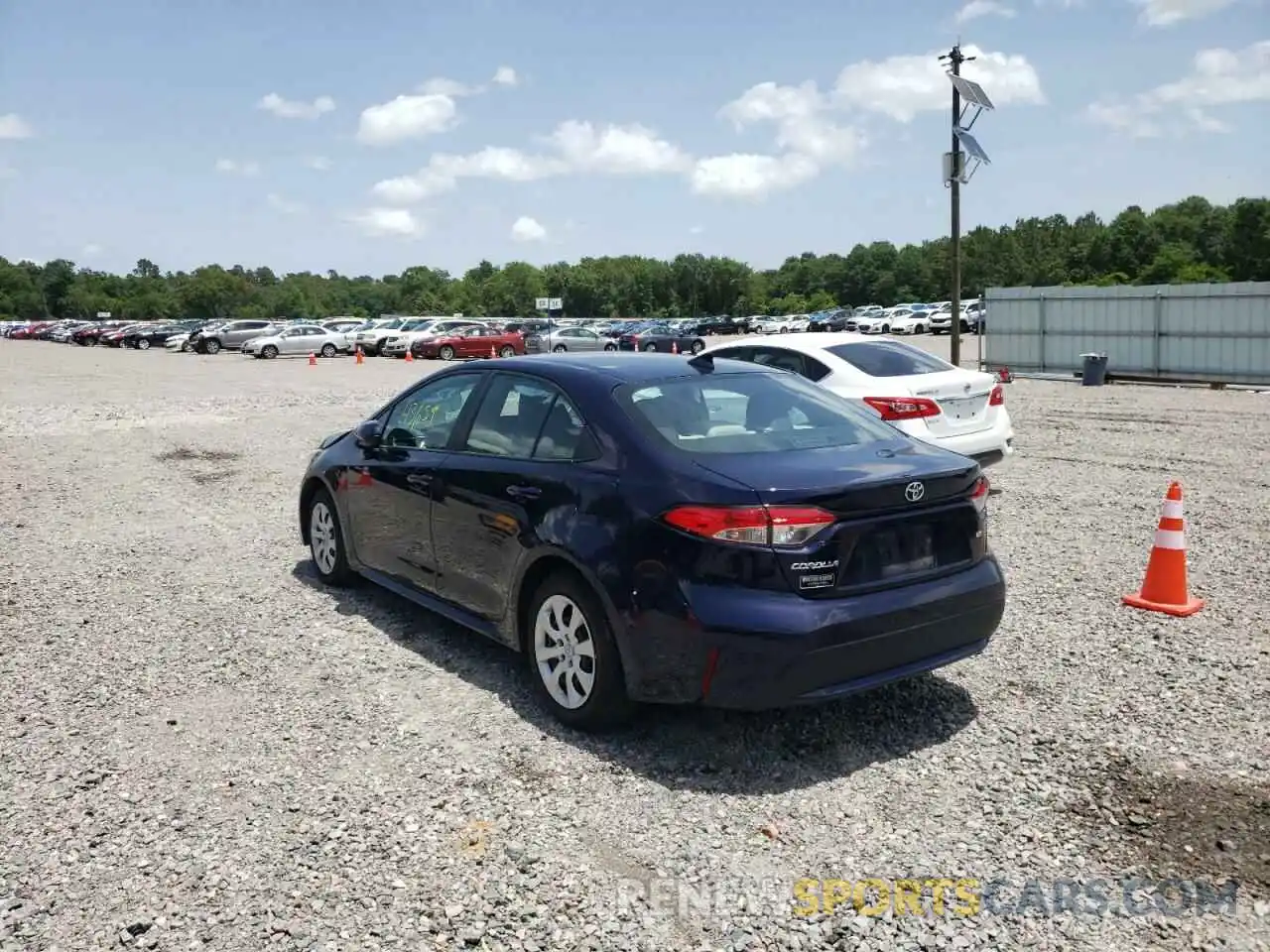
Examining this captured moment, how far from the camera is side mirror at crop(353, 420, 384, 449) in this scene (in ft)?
20.3

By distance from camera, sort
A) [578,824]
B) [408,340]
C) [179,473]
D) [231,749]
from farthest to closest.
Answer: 1. [408,340]
2. [179,473]
3. [231,749]
4. [578,824]

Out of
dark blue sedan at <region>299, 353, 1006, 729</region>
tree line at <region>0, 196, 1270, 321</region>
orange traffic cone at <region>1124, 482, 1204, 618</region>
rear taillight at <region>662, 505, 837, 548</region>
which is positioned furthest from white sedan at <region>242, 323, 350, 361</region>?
tree line at <region>0, 196, 1270, 321</region>

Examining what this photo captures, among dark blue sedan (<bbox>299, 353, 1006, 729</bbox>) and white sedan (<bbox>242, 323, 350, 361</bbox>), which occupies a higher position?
white sedan (<bbox>242, 323, 350, 361</bbox>)

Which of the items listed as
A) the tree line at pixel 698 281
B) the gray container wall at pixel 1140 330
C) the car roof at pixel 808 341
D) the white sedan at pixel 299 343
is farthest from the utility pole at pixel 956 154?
the tree line at pixel 698 281

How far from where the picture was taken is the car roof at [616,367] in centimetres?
499

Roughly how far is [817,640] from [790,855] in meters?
0.77

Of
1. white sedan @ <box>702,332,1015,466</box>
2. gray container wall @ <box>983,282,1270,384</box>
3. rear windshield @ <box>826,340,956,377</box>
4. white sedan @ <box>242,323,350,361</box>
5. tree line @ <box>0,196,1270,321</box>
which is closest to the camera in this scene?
white sedan @ <box>702,332,1015,466</box>

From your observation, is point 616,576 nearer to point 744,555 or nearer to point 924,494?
point 744,555

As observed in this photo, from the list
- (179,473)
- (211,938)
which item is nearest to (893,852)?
(211,938)

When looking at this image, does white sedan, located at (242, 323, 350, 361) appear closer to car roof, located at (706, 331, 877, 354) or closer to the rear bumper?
car roof, located at (706, 331, 877, 354)

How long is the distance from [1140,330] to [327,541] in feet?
68.1

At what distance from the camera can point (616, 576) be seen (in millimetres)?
4156

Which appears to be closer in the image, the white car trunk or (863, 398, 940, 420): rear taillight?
(863, 398, 940, 420): rear taillight

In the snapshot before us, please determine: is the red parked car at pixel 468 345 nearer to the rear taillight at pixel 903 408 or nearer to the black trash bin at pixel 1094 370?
the black trash bin at pixel 1094 370
